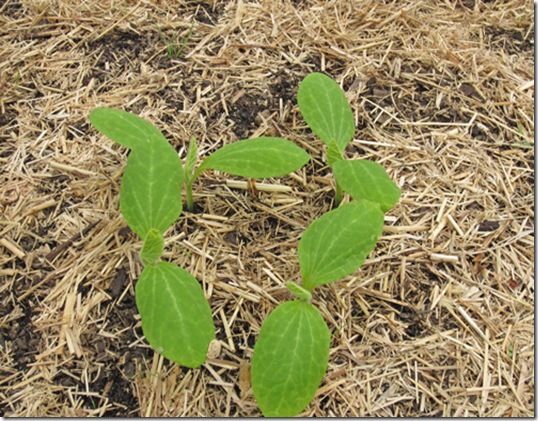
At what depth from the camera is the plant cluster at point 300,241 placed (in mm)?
1532

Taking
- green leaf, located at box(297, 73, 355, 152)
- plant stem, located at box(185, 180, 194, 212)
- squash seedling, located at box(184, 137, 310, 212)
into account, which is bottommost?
plant stem, located at box(185, 180, 194, 212)

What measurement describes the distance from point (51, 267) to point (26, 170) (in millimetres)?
403

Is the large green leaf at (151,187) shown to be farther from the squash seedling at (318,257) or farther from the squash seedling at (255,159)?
the squash seedling at (318,257)

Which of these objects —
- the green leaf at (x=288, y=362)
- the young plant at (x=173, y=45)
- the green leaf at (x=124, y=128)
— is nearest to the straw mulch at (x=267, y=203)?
the young plant at (x=173, y=45)

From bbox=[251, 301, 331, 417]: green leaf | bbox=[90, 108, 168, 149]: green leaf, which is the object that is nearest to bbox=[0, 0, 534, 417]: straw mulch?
bbox=[251, 301, 331, 417]: green leaf

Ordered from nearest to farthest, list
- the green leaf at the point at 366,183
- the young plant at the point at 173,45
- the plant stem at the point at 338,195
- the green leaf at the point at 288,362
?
1. the green leaf at the point at 288,362
2. the green leaf at the point at 366,183
3. the plant stem at the point at 338,195
4. the young plant at the point at 173,45

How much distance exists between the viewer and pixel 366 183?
1.80 meters

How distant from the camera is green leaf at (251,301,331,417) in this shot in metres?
1.52

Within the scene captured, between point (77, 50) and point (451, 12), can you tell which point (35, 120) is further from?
point (451, 12)

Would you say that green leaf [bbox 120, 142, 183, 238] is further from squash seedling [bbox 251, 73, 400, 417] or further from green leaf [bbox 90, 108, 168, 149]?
squash seedling [bbox 251, 73, 400, 417]

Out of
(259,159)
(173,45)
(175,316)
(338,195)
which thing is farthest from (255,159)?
(173,45)

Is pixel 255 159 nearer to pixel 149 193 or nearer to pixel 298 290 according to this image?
pixel 149 193

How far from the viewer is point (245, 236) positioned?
6.30 ft

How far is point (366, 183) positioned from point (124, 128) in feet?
2.48
